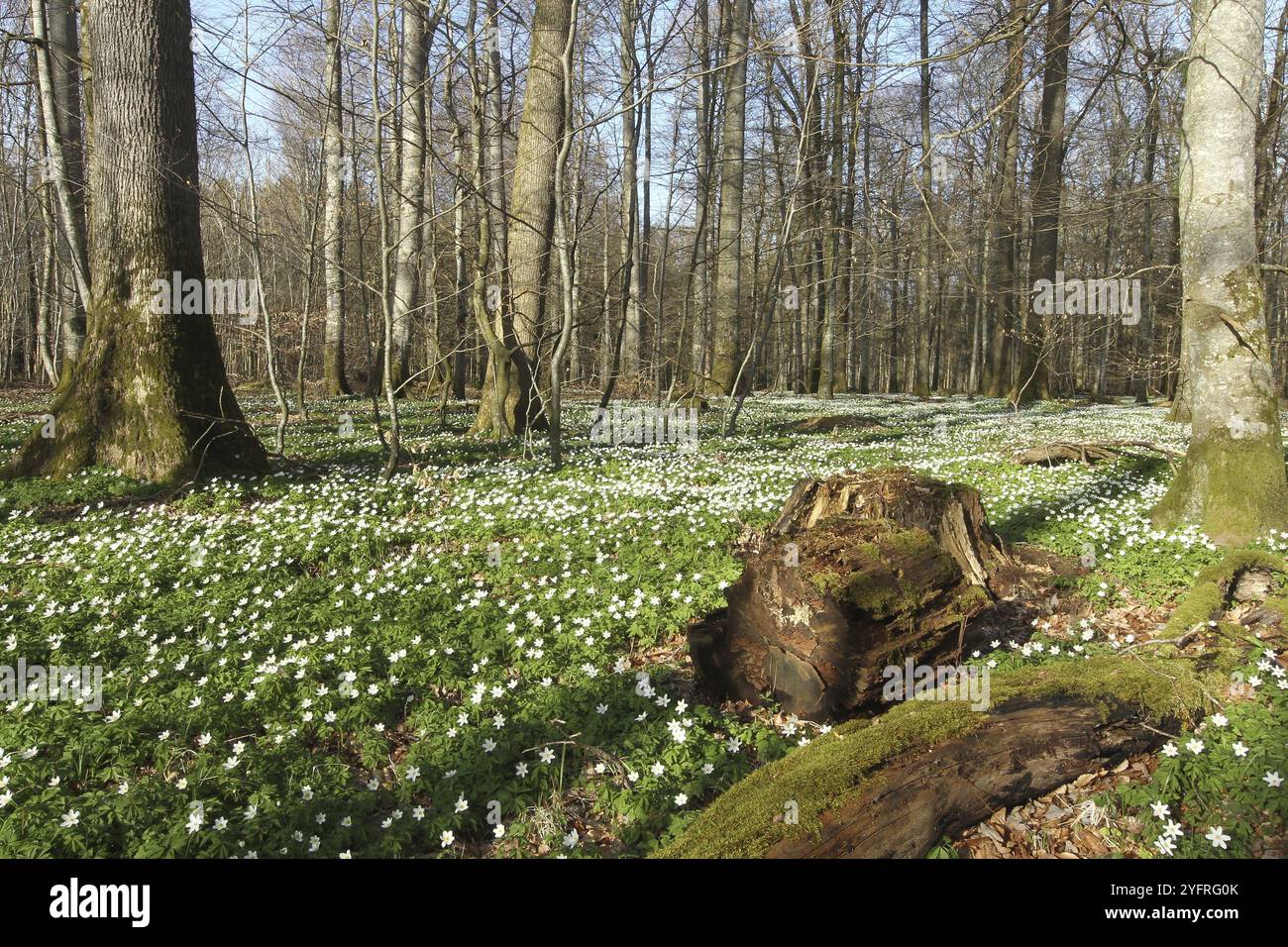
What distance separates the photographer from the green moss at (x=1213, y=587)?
4246mm

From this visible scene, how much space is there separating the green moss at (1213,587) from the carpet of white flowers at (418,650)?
0.43m

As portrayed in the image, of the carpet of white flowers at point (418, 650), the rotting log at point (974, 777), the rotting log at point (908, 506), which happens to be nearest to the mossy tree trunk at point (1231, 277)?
the carpet of white flowers at point (418, 650)

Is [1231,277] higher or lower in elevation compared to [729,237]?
lower

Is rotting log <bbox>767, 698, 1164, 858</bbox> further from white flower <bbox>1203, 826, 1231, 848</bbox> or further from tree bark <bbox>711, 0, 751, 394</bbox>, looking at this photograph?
tree bark <bbox>711, 0, 751, 394</bbox>

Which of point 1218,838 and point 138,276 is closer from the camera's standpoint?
point 1218,838

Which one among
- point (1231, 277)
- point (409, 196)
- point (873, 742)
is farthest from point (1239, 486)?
point (409, 196)

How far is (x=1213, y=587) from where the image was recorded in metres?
4.54

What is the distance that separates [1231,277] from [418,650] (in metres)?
7.05

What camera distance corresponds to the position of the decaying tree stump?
3973 mm

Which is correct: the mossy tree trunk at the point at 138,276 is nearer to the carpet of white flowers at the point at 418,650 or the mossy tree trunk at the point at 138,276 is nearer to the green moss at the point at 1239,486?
the carpet of white flowers at the point at 418,650

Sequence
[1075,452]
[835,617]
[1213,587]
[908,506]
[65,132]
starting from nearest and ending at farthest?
[835,617], [1213,587], [908,506], [1075,452], [65,132]

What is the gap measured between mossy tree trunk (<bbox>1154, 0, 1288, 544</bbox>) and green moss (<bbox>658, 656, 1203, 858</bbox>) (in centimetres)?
→ 315

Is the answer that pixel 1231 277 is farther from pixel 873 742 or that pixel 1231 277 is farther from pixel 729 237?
pixel 729 237
